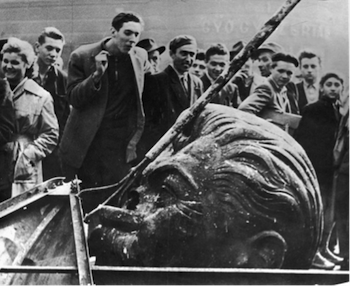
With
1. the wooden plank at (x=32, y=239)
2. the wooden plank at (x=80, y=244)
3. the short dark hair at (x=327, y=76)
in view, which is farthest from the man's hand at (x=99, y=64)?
the short dark hair at (x=327, y=76)

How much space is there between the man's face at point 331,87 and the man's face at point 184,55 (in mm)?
1373

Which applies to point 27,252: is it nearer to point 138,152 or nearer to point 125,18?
point 138,152

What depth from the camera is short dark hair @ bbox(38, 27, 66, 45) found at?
203 inches

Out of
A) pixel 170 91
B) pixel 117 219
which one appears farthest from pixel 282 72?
pixel 117 219

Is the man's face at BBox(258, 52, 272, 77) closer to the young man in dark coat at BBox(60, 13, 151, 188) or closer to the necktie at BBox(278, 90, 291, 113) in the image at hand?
the necktie at BBox(278, 90, 291, 113)

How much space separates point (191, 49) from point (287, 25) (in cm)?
99

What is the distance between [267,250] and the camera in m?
5.28

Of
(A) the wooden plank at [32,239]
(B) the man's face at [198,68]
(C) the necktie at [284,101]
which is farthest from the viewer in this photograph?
(C) the necktie at [284,101]

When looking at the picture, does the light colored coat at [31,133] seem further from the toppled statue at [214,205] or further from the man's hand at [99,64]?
the toppled statue at [214,205]

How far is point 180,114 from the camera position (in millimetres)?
5273

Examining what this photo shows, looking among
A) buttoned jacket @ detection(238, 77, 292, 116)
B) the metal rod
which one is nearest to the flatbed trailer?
the metal rod

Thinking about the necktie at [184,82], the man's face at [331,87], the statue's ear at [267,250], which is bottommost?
the statue's ear at [267,250]

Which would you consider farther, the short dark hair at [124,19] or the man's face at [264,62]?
the man's face at [264,62]

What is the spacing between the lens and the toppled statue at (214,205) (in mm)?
5207
